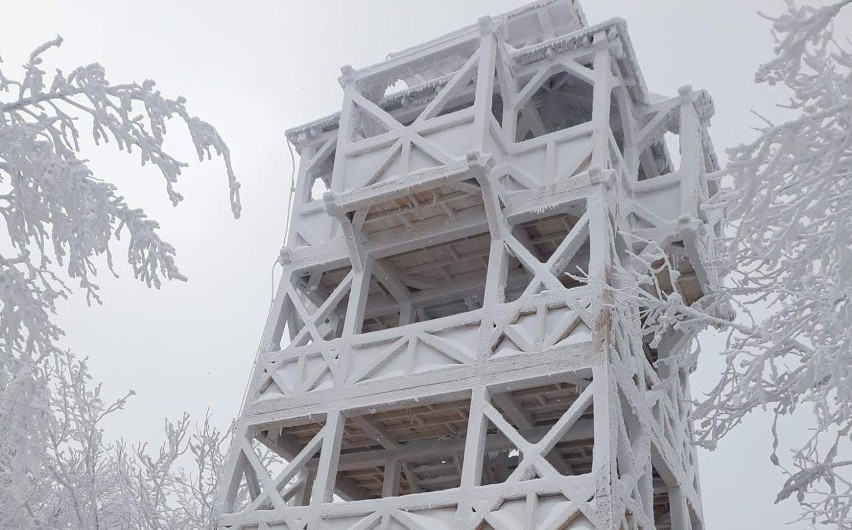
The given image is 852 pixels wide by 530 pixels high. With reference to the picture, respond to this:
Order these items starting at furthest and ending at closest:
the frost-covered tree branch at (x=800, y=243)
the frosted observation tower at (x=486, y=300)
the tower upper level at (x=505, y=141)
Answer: the tower upper level at (x=505, y=141) < the frosted observation tower at (x=486, y=300) < the frost-covered tree branch at (x=800, y=243)

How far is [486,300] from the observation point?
1225 centimetres

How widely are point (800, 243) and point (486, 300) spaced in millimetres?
4675

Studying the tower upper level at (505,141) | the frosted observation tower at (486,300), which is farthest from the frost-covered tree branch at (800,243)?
the tower upper level at (505,141)

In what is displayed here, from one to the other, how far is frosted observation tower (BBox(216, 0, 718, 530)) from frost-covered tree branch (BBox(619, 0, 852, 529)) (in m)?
1.46

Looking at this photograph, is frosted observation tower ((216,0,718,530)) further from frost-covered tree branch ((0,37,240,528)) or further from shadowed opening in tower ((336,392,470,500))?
frost-covered tree branch ((0,37,240,528))

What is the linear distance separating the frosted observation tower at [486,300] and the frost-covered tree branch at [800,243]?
146 cm

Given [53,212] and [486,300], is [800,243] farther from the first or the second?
[53,212]

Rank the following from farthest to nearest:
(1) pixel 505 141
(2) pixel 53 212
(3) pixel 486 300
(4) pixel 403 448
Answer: (4) pixel 403 448
(1) pixel 505 141
(3) pixel 486 300
(2) pixel 53 212

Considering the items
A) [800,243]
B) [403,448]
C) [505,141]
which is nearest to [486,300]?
[505,141]

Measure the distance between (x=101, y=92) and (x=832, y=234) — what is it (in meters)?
6.45

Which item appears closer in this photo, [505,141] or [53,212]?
[53,212]

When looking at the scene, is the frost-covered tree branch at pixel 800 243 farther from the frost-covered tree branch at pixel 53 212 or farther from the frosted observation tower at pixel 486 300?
the frost-covered tree branch at pixel 53 212

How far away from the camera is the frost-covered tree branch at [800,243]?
6922 mm

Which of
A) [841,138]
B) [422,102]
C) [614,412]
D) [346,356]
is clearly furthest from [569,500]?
[422,102]
